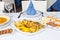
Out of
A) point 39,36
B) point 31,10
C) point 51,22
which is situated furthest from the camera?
point 31,10

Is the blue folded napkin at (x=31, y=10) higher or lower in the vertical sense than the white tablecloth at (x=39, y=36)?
higher

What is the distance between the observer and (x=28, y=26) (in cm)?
109

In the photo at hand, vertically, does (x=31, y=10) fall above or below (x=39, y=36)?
above

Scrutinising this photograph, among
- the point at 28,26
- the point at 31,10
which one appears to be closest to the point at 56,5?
the point at 31,10

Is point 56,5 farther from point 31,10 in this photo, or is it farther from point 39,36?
point 39,36

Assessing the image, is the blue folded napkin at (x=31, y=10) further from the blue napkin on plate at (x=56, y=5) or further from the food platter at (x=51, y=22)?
the blue napkin on plate at (x=56, y=5)

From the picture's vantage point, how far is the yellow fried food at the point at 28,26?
106 centimetres

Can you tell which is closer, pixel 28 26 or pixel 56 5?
pixel 28 26

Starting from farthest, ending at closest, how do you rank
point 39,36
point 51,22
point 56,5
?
point 56,5
point 51,22
point 39,36

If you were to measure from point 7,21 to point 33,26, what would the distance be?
0.24 m

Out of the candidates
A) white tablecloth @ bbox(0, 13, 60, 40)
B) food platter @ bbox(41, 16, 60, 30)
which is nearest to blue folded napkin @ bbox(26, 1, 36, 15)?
food platter @ bbox(41, 16, 60, 30)

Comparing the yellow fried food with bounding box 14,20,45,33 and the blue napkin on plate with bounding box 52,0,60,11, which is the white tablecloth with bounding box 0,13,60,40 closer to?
the yellow fried food with bounding box 14,20,45,33

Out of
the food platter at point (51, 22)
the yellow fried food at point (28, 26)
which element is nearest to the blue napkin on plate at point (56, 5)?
the food platter at point (51, 22)

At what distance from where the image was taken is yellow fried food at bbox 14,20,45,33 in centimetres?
106
